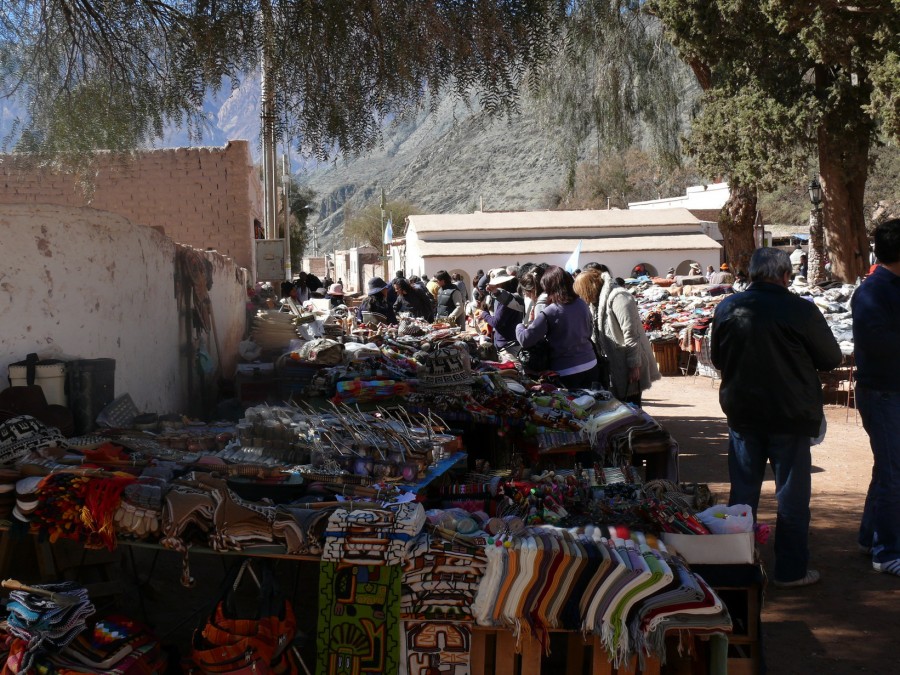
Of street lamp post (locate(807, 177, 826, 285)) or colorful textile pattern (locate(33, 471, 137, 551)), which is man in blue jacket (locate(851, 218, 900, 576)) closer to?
colorful textile pattern (locate(33, 471, 137, 551))

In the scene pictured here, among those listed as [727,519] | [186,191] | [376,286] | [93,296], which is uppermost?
[186,191]

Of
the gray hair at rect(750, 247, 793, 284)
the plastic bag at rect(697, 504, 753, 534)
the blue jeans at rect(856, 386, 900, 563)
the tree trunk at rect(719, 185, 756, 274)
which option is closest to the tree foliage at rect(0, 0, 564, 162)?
the gray hair at rect(750, 247, 793, 284)

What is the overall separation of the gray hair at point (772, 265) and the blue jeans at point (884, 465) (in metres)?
0.93

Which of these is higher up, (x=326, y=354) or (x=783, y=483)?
(x=326, y=354)

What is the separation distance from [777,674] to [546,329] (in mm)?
3689

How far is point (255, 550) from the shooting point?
11.3ft

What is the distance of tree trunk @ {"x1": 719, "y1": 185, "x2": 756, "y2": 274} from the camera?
882 inches

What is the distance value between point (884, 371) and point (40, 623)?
14.3 ft

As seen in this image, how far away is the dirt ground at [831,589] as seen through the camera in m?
4.11

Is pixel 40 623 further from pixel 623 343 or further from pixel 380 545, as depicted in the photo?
pixel 623 343

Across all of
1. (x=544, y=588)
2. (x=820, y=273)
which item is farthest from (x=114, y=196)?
(x=820, y=273)

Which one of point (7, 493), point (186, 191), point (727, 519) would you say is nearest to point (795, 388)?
point (727, 519)

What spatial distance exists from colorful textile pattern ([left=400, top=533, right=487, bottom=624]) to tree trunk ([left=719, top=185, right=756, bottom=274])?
67.3ft

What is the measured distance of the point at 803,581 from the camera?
4871 millimetres
